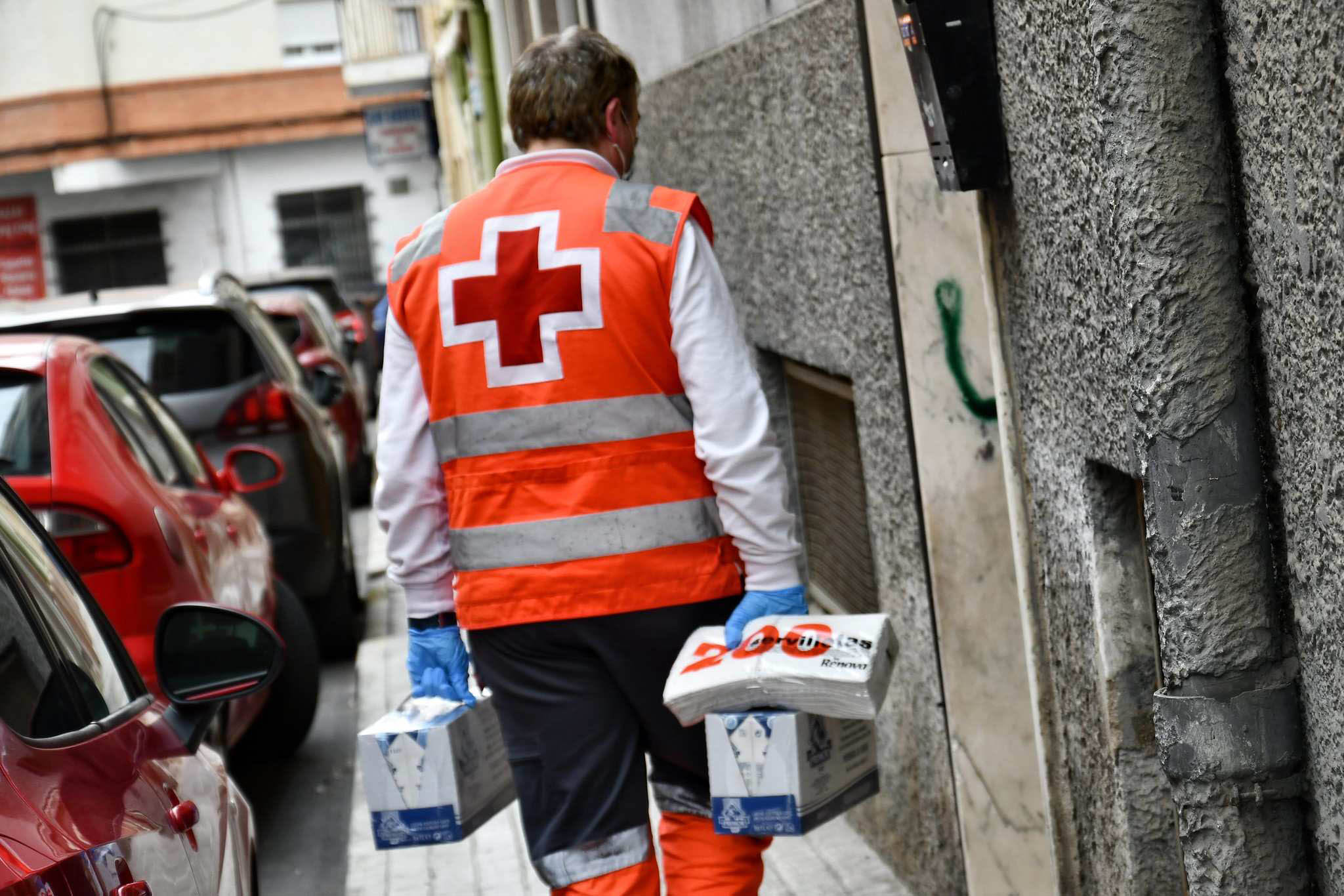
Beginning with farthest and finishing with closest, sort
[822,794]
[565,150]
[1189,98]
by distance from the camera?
[565,150], [822,794], [1189,98]

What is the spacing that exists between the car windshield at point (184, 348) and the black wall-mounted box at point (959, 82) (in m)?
5.26

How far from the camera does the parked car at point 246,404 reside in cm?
773

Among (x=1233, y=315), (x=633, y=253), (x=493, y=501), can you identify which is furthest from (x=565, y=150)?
(x=1233, y=315)

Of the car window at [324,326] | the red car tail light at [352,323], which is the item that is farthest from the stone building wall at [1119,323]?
the red car tail light at [352,323]

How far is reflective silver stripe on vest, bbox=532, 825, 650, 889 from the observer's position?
3188 millimetres

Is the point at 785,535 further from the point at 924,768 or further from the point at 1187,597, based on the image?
the point at 924,768

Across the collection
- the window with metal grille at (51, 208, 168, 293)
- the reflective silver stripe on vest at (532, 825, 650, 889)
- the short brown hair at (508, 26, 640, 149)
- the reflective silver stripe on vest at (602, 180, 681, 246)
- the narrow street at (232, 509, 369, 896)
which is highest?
the window with metal grille at (51, 208, 168, 293)

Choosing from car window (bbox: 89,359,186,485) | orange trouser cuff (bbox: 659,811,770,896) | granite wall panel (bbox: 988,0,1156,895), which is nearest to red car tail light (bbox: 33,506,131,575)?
car window (bbox: 89,359,186,485)

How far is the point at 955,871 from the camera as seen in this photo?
4.00 metres

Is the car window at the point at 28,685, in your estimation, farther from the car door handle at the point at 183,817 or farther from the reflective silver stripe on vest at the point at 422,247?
the reflective silver stripe on vest at the point at 422,247

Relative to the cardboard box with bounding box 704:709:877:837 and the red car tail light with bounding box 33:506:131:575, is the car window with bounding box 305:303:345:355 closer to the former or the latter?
the red car tail light with bounding box 33:506:131:575

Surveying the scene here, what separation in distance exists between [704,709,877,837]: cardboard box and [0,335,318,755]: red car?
1.70 metres

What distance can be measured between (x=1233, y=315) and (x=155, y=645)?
1.92 meters

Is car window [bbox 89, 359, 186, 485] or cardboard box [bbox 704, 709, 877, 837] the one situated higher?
car window [bbox 89, 359, 186, 485]
